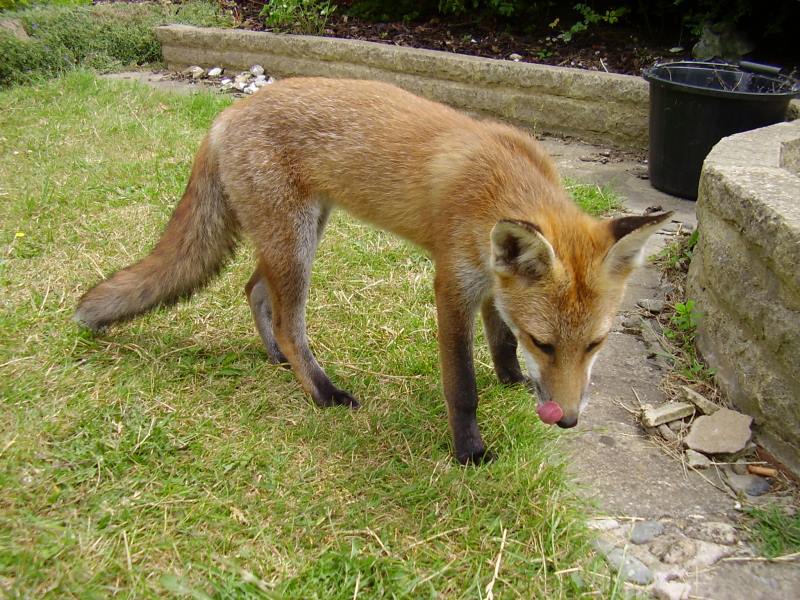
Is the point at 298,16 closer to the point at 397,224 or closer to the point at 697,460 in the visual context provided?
the point at 397,224

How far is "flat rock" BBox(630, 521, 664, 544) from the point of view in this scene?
243cm

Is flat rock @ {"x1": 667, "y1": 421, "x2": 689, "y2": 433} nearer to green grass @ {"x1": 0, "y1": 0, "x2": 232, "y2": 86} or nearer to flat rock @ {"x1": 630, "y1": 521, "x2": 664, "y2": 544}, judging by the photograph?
flat rock @ {"x1": 630, "y1": 521, "x2": 664, "y2": 544}

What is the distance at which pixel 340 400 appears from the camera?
319 centimetres

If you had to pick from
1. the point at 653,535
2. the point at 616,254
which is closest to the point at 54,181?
the point at 616,254

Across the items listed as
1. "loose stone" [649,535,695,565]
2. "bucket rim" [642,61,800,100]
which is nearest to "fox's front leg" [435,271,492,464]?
"loose stone" [649,535,695,565]

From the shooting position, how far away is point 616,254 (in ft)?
8.00

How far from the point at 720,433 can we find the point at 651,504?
554 millimetres

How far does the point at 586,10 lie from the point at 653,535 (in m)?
6.67

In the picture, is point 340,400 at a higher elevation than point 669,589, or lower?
higher

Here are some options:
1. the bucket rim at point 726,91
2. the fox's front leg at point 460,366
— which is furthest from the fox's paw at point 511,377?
the bucket rim at point 726,91

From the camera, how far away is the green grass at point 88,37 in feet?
27.1

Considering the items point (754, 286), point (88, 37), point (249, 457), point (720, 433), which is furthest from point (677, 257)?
point (88, 37)

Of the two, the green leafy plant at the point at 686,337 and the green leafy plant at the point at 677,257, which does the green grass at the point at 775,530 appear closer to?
the green leafy plant at the point at 686,337

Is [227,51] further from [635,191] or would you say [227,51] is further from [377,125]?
[377,125]
